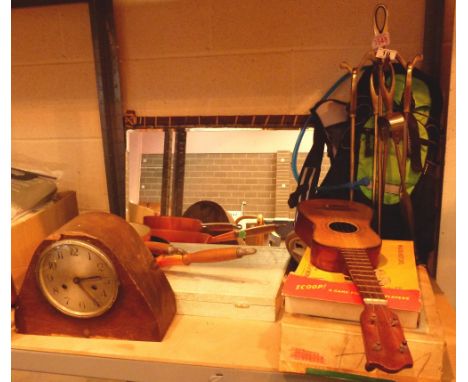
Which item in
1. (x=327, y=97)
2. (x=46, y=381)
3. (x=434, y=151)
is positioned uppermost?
(x=327, y=97)

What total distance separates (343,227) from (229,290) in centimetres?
23

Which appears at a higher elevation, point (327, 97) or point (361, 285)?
point (327, 97)

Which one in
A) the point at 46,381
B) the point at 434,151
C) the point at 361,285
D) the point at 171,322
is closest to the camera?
the point at 361,285

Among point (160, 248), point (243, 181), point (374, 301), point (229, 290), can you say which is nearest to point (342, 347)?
point (374, 301)

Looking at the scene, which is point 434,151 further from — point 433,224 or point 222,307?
point 222,307

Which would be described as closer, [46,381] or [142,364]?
[142,364]

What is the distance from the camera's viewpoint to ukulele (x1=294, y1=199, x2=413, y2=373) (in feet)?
1.47

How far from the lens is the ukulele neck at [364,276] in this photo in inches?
21.0

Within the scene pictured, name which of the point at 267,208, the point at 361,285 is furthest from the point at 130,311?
the point at 267,208

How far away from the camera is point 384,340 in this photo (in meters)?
0.46

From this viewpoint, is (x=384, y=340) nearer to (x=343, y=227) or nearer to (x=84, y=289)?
(x=343, y=227)

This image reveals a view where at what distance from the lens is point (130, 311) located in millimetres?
660

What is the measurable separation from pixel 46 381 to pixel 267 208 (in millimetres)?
860

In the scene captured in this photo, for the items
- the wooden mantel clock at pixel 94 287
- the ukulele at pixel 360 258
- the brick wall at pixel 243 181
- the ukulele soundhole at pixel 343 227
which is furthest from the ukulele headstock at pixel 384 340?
the brick wall at pixel 243 181
